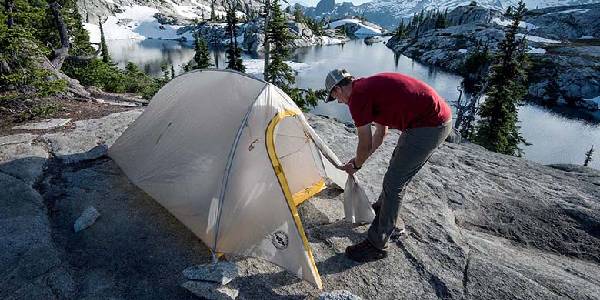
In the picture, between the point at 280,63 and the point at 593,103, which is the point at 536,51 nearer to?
the point at 593,103

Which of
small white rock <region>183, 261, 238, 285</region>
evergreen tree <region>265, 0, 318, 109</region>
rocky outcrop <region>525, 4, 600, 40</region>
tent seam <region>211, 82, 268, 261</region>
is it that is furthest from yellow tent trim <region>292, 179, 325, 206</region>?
rocky outcrop <region>525, 4, 600, 40</region>

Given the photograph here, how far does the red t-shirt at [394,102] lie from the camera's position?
4508mm

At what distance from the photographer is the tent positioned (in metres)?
4.93

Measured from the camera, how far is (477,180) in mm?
8555

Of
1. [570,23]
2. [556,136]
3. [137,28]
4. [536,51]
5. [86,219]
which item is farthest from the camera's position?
[137,28]

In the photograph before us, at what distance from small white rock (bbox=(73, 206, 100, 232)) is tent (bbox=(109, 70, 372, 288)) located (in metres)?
0.81

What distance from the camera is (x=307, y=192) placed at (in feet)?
21.7

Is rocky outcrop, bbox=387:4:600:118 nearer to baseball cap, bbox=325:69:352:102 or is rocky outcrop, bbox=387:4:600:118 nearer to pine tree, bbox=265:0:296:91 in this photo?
pine tree, bbox=265:0:296:91

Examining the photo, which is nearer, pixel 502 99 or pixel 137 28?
→ pixel 502 99

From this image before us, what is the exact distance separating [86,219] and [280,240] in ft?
10.3

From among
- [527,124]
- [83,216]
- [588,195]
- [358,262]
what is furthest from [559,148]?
[83,216]

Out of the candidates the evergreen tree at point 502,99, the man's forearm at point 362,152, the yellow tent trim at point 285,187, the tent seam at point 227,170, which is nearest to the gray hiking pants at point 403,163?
the man's forearm at point 362,152

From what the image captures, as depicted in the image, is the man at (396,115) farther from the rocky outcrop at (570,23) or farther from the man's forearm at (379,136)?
the rocky outcrop at (570,23)

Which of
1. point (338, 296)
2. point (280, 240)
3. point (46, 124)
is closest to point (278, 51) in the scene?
point (46, 124)
